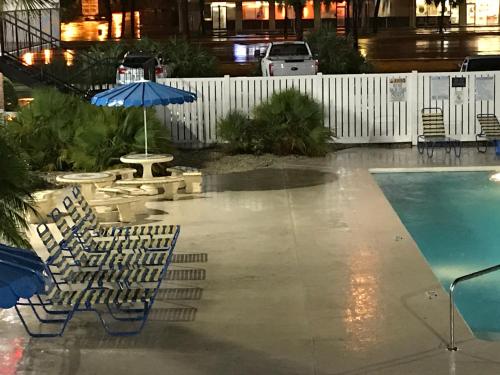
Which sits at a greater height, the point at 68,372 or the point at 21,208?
the point at 21,208

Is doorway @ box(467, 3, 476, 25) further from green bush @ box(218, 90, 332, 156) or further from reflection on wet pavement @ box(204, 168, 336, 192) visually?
reflection on wet pavement @ box(204, 168, 336, 192)

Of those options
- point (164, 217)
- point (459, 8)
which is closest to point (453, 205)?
point (164, 217)

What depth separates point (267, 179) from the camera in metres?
21.9

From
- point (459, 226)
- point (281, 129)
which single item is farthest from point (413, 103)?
point (459, 226)

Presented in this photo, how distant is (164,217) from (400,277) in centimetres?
558

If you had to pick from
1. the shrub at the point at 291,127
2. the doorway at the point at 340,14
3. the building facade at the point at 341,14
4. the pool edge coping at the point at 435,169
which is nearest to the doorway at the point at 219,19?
the building facade at the point at 341,14

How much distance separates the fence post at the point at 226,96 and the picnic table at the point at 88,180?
727 cm

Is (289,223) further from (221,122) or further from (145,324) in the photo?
(221,122)

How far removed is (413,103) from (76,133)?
8.49 meters

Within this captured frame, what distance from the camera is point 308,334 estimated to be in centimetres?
1154

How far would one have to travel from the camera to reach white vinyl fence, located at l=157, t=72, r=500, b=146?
25.9m

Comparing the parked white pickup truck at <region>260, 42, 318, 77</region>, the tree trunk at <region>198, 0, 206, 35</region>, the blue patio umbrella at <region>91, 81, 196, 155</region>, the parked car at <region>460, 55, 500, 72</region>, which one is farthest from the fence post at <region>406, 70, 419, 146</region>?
the tree trunk at <region>198, 0, 206, 35</region>

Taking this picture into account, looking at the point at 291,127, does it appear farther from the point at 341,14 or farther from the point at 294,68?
the point at 341,14

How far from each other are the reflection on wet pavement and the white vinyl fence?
347 cm
